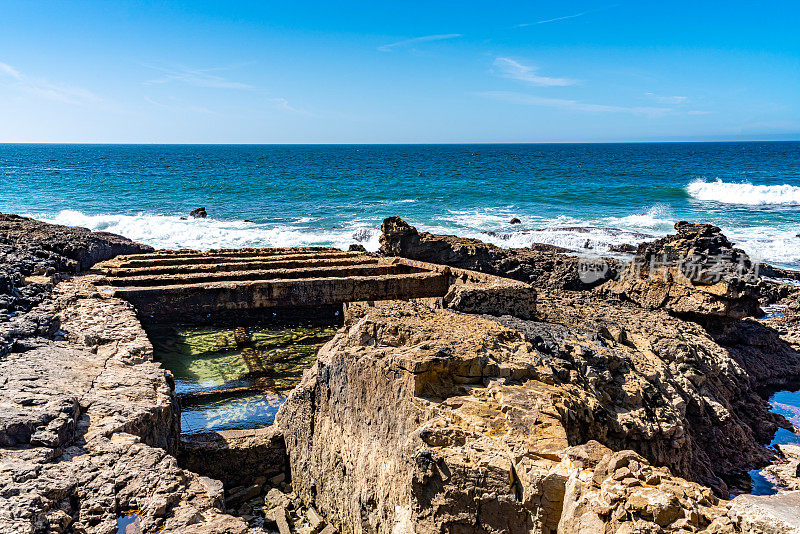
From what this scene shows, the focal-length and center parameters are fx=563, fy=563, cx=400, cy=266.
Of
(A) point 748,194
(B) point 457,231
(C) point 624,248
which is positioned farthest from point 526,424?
(A) point 748,194

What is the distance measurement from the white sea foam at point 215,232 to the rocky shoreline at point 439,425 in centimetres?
1807

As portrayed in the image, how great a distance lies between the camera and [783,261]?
20578 mm

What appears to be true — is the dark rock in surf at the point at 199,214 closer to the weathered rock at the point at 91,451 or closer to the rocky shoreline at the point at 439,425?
the rocky shoreline at the point at 439,425

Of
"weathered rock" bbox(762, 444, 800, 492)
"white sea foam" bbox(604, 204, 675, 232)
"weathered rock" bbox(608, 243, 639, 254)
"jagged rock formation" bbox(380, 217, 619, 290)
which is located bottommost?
"white sea foam" bbox(604, 204, 675, 232)

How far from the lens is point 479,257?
43.8 ft

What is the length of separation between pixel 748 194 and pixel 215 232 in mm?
38595

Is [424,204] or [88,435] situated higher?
[88,435]

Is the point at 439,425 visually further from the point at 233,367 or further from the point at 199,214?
the point at 199,214

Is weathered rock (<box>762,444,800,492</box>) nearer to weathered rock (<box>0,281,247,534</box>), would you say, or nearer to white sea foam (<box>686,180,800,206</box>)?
weathered rock (<box>0,281,247,534</box>)

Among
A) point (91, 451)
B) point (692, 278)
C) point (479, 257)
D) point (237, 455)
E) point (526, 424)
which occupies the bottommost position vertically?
point (237, 455)

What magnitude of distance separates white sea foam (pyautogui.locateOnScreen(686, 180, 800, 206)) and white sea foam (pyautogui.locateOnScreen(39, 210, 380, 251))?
93.8 ft

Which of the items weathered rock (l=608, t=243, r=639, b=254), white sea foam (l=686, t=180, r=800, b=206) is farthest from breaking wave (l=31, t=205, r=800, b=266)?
white sea foam (l=686, t=180, r=800, b=206)

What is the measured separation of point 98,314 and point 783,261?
2219 centimetres

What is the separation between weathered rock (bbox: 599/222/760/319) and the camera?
29.3 feet
